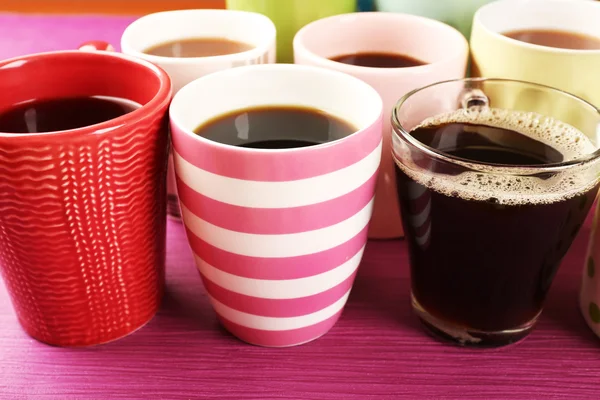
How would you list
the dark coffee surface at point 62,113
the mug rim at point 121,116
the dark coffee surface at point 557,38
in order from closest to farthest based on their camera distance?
the mug rim at point 121,116 < the dark coffee surface at point 62,113 < the dark coffee surface at point 557,38

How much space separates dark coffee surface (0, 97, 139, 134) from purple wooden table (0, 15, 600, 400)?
0.16 m

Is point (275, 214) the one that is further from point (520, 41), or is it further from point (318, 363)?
point (520, 41)

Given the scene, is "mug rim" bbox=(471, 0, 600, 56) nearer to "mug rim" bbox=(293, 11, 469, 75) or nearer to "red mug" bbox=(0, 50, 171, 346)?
"mug rim" bbox=(293, 11, 469, 75)

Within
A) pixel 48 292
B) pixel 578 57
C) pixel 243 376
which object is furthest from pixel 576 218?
pixel 48 292

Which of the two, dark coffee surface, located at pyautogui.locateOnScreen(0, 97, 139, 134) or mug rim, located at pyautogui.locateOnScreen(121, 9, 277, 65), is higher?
mug rim, located at pyautogui.locateOnScreen(121, 9, 277, 65)

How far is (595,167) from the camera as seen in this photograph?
45cm

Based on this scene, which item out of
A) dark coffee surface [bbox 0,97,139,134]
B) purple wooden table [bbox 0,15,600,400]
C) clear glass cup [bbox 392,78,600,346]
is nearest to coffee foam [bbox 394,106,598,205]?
clear glass cup [bbox 392,78,600,346]

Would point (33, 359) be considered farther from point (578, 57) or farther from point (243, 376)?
point (578, 57)

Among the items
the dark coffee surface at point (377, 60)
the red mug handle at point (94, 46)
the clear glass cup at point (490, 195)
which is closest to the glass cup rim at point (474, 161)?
the clear glass cup at point (490, 195)

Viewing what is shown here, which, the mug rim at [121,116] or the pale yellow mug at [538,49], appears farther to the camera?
the pale yellow mug at [538,49]

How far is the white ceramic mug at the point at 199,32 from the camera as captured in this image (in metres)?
0.60

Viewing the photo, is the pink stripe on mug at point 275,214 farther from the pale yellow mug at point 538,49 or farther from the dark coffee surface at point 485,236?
the pale yellow mug at point 538,49

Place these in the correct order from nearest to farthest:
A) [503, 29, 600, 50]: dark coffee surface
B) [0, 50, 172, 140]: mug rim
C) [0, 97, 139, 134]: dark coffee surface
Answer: [0, 50, 172, 140]: mug rim
[0, 97, 139, 134]: dark coffee surface
[503, 29, 600, 50]: dark coffee surface

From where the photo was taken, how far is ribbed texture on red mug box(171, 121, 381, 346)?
1.41ft
